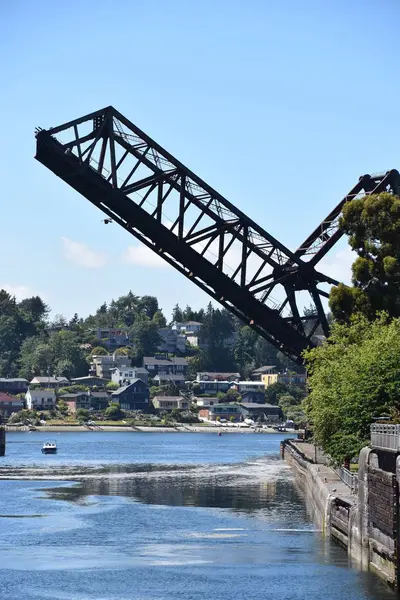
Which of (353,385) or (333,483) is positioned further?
(333,483)

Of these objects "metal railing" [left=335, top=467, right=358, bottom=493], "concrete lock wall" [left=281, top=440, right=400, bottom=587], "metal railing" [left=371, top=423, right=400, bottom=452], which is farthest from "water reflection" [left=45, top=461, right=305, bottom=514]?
"metal railing" [left=371, top=423, right=400, bottom=452]

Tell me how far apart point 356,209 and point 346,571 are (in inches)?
1274

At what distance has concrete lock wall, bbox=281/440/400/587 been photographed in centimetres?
3319

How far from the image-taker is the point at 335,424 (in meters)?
54.1

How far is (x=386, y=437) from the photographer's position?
118ft

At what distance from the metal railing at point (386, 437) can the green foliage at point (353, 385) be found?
434cm

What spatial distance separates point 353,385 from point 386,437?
48.0 feet

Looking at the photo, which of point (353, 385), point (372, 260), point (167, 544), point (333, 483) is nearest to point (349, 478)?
point (333, 483)

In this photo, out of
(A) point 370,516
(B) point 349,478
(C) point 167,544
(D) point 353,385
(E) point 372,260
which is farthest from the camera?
(E) point 372,260

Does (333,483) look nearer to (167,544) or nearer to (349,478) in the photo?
(349,478)

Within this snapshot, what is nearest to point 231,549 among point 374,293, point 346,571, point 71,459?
point 346,571

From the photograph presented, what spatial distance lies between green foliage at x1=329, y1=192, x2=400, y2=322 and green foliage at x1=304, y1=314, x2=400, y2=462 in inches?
143

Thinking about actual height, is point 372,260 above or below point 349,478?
above

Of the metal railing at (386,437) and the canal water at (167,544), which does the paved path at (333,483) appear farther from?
the metal railing at (386,437)
